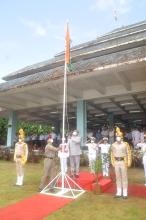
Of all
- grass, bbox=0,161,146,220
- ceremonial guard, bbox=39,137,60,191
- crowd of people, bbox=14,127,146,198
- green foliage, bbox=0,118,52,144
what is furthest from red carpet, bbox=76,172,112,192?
green foliage, bbox=0,118,52,144

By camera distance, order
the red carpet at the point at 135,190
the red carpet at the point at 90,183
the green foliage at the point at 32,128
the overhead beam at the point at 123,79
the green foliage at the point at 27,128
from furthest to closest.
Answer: the green foliage at the point at 32,128 → the green foliage at the point at 27,128 → the overhead beam at the point at 123,79 → the red carpet at the point at 90,183 → the red carpet at the point at 135,190

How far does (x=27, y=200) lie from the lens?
24.4 feet

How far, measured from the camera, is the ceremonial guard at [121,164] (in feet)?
25.6

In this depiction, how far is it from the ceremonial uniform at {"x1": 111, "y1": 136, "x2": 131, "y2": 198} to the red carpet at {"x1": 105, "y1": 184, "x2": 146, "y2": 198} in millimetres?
554

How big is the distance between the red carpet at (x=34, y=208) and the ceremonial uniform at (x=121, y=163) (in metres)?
1.58

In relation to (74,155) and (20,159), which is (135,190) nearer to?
(74,155)

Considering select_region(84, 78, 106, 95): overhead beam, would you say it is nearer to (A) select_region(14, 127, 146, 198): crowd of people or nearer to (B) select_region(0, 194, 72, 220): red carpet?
(A) select_region(14, 127, 146, 198): crowd of people

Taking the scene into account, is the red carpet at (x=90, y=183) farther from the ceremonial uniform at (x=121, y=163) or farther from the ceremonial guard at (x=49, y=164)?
the ceremonial guard at (x=49, y=164)

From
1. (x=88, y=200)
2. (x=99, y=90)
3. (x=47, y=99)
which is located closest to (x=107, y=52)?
(x=99, y=90)

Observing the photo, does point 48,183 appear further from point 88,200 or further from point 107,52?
point 107,52

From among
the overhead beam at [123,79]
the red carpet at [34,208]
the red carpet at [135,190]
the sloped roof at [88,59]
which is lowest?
the red carpet at [34,208]

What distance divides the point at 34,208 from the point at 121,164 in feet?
9.38

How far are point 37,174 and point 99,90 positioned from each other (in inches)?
222

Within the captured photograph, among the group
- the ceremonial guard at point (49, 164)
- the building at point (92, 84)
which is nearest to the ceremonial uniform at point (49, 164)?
the ceremonial guard at point (49, 164)
